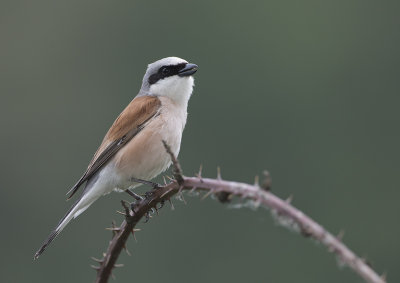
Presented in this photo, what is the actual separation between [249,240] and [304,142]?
400 cm

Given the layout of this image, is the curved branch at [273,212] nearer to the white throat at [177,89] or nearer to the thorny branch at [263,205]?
the thorny branch at [263,205]

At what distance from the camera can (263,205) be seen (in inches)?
67.9

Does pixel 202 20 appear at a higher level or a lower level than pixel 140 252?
higher

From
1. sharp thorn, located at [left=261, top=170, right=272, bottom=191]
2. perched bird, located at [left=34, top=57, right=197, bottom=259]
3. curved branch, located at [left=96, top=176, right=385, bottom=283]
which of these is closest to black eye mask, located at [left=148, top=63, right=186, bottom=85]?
perched bird, located at [left=34, top=57, right=197, bottom=259]

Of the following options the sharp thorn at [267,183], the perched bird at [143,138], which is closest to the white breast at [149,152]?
the perched bird at [143,138]

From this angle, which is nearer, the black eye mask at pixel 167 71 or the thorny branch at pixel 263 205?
the thorny branch at pixel 263 205

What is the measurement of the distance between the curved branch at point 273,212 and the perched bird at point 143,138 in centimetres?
184

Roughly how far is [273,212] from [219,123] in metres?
15.3

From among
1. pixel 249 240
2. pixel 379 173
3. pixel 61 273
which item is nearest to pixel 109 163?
pixel 61 273

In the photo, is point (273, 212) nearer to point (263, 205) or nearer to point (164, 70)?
point (263, 205)

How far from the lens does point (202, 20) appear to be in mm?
22828

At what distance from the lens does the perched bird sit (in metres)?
4.61

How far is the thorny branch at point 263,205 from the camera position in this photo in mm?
1567

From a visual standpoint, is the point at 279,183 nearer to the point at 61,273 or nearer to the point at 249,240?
the point at 249,240
